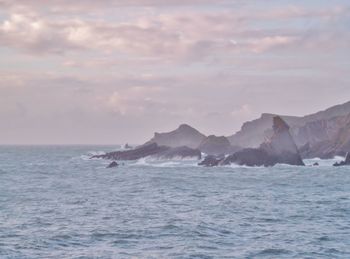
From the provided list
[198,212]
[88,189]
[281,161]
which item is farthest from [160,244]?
[281,161]

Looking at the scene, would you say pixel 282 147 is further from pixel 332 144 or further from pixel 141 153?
pixel 141 153

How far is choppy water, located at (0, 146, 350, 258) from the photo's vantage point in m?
36.5

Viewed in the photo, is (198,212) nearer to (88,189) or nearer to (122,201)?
(122,201)

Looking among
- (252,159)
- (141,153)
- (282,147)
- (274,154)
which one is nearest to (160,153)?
(141,153)

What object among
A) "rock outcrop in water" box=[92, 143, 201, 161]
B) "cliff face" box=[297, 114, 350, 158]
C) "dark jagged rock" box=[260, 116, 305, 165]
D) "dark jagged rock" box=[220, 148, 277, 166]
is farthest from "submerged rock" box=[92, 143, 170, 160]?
"dark jagged rock" box=[260, 116, 305, 165]

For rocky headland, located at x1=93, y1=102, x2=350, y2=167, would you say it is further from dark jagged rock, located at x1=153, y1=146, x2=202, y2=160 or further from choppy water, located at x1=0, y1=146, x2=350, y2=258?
choppy water, located at x1=0, y1=146, x2=350, y2=258

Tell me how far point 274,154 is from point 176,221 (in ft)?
298

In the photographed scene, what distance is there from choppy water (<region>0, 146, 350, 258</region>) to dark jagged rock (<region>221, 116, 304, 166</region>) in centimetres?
4956

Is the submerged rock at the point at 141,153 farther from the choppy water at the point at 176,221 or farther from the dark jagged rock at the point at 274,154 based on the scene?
the choppy water at the point at 176,221

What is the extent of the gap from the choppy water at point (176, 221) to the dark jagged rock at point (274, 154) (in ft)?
163

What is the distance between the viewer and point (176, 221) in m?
47.0

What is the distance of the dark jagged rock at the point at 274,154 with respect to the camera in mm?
131000

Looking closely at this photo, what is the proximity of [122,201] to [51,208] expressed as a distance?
8.99 metres

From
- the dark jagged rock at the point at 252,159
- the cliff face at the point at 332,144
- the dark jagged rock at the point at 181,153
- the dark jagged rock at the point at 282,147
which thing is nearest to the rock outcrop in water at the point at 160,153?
the dark jagged rock at the point at 181,153
